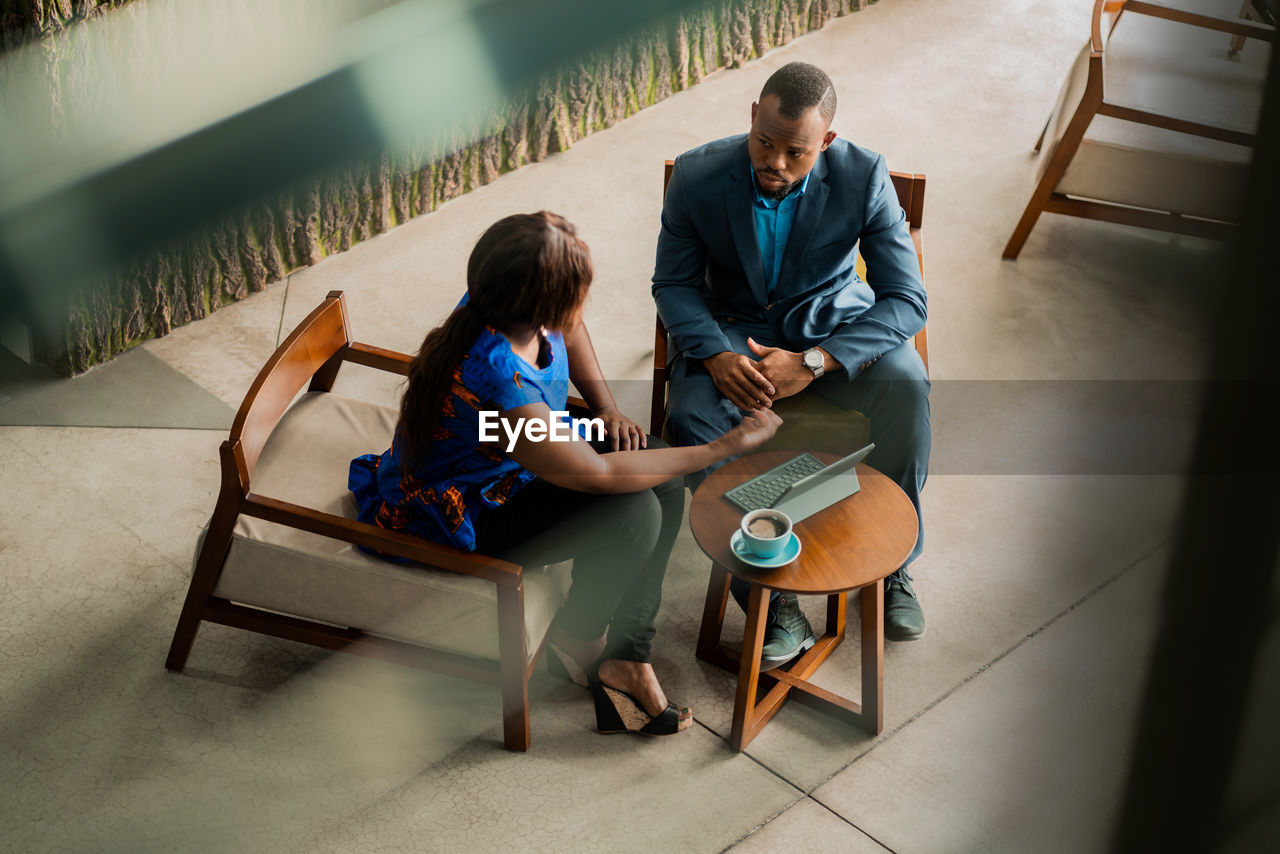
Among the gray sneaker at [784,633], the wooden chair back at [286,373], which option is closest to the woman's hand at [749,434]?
the gray sneaker at [784,633]

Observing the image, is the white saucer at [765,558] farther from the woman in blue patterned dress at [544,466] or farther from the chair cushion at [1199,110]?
the chair cushion at [1199,110]

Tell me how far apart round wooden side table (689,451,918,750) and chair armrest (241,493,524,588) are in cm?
37

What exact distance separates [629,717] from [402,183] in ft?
6.82

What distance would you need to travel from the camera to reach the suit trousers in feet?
7.43

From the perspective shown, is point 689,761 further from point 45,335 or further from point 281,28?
point 45,335

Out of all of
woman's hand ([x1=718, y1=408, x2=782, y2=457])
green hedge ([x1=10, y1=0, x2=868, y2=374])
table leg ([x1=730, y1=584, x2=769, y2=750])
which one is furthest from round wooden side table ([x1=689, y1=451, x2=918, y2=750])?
green hedge ([x1=10, y1=0, x2=868, y2=374])

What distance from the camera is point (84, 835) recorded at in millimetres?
1888

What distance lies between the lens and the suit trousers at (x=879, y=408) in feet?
7.43

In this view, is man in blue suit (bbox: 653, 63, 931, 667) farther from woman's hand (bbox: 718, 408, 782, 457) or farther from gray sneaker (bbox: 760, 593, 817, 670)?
woman's hand (bbox: 718, 408, 782, 457)

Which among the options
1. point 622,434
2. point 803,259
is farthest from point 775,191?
point 622,434

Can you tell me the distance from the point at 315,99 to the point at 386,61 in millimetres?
462

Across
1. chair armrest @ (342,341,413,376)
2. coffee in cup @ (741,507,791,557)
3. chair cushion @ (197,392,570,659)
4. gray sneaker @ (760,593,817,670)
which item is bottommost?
gray sneaker @ (760,593,817,670)

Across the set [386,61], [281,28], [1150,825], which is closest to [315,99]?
[281,28]

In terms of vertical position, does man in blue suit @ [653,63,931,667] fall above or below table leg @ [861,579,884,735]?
above
